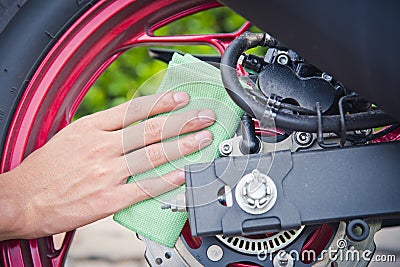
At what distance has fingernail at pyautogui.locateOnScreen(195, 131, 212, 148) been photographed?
1343 millimetres

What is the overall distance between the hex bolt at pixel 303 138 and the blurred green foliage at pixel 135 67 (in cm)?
167

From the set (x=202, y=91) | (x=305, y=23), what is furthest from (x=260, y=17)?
(x=202, y=91)

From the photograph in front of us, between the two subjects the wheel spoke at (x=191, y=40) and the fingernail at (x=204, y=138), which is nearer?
the fingernail at (x=204, y=138)

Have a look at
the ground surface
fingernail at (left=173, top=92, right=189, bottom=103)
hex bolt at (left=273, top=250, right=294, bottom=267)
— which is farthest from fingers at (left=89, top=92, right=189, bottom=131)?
the ground surface

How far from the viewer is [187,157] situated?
1351 mm

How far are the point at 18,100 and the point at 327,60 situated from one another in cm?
67

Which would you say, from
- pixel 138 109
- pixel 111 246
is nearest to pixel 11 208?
pixel 138 109

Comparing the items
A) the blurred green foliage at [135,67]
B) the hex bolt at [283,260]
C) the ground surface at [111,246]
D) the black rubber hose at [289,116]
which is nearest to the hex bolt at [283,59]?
the black rubber hose at [289,116]

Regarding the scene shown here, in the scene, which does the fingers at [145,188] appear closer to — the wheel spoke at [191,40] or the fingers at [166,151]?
the fingers at [166,151]

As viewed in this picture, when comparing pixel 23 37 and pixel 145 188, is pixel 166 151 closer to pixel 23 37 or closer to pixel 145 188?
pixel 145 188

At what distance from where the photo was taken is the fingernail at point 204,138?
134cm

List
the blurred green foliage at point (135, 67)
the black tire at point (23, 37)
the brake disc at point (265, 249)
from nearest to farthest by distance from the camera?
1. the brake disc at point (265, 249)
2. the black tire at point (23, 37)
3. the blurred green foliage at point (135, 67)

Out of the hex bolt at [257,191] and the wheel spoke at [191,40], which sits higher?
the wheel spoke at [191,40]

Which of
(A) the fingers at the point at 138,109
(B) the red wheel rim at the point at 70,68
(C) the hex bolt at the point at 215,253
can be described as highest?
(B) the red wheel rim at the point at 70,68
